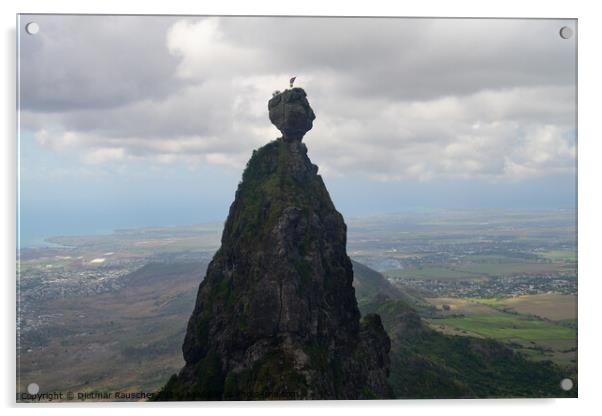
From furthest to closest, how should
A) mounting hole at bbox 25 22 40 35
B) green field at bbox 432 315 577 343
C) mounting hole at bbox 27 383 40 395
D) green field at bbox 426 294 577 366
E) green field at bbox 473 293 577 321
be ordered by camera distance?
green field at bbox 432 315 577 343, green field at bbox 426 294 577 366, green field at bbox 473 293 577 321, mounting hole at bbox 25 22 40 35, mounting hole at bbox 27 383 40 395

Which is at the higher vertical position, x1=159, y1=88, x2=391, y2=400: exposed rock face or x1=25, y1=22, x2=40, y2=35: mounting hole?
x1=25, y1=22, x2=40, y2=35: mounting hole

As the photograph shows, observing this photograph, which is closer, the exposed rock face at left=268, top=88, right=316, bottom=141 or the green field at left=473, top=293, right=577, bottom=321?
the green field at left=473, top=293, right=577, bottom=321

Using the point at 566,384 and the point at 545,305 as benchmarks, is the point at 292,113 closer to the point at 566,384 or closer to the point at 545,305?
the point at 545,305

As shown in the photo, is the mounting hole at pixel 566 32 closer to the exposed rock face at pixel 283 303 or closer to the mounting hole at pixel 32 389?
the exposed rock face at pixel 283 303

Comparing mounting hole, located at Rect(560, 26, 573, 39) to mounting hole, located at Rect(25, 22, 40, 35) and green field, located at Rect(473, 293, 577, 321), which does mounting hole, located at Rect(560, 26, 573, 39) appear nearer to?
green field, located at Rect(473, 293, 577, 321)

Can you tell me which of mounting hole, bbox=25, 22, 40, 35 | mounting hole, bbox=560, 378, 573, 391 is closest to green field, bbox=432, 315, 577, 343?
mounting hole, bbox=560, 378, 573, 391

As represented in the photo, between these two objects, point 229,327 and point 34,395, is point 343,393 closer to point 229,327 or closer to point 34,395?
point 229,327
